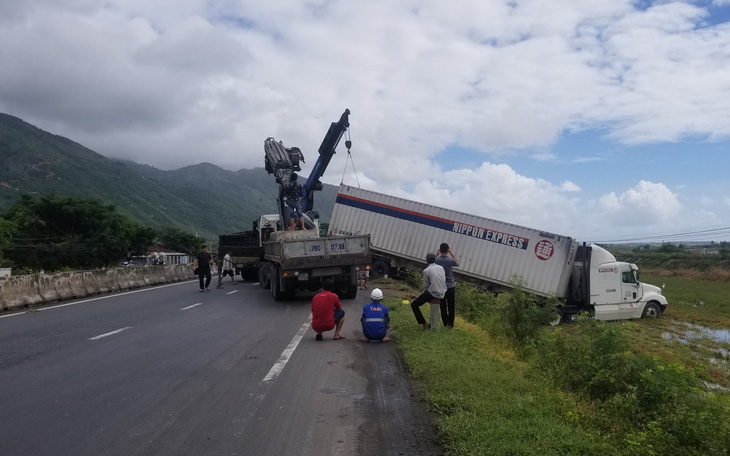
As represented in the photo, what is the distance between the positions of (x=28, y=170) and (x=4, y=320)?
97.4 metres

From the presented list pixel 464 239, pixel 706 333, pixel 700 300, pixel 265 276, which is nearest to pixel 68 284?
pixel 265 276

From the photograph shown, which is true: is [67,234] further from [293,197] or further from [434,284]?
[434,284]

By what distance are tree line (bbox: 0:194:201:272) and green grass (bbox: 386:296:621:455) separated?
157 feet

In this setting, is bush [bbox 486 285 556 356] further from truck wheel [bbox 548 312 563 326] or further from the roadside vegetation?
truck wheel [bbox 548 312 563 326]

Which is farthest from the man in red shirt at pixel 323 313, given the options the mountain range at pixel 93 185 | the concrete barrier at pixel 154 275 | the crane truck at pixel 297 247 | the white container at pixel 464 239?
the mountain range at pixel 93 185

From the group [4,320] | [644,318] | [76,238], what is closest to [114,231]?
[76,238]

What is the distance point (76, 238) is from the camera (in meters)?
51.3

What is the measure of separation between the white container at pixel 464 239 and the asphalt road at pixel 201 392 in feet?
39.2

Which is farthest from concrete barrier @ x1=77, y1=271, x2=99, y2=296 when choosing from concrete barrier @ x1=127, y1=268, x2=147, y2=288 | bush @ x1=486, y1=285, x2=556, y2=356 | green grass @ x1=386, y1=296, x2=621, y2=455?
green grass @ x1=386, y1=296, x2=621, y2=455

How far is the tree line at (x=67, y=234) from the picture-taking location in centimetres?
4888

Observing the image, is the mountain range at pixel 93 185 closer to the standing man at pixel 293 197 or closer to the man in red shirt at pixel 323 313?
the standing man at pixel 293 197

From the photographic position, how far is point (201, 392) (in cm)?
693

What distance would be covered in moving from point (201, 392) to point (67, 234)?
5094 centimetres

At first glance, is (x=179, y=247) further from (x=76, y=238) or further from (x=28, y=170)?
(x=28, y=170)
